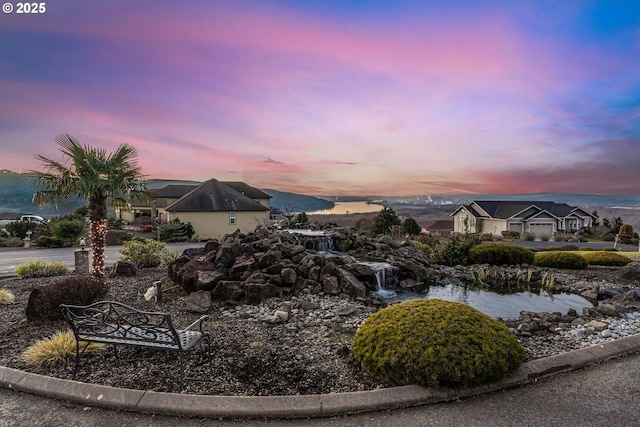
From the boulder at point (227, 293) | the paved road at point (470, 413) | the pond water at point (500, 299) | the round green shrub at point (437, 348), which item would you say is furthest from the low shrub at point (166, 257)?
the round green shrub at point (437, 348)

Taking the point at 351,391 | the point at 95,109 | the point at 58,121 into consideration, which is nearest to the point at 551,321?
the point at 351,391

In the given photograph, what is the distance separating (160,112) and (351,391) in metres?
13.6

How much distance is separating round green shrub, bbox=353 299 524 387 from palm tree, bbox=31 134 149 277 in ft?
27.6

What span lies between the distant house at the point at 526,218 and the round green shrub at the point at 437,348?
135 ft

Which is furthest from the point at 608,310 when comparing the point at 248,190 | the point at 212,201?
the point at 248,190

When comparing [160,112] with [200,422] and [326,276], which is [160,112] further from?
[200,422]

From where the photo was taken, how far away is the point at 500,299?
32.3 ft

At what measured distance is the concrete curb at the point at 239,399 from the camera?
3.54m

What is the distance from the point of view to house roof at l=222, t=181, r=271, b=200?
158ft

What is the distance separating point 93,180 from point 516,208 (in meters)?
48.2

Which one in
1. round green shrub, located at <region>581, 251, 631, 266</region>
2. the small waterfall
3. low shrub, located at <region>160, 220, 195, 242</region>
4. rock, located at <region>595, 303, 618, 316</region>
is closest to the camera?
rock, located at <region>595, 303, 618, 316</region>

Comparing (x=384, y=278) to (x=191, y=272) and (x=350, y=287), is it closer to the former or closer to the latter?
(x=350, y=287)

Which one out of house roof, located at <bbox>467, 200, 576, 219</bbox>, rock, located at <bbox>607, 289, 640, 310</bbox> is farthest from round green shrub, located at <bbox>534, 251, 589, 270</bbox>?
house roof, located at <bbox>467, 200, 576, 219</bbox>

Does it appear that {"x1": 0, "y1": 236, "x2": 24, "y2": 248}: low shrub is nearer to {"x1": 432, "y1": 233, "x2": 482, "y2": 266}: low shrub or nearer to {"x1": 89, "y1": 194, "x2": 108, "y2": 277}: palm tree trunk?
{"x1": 89, "y1": 194, "x2": 108, "y2": 277}: palm tree trunk
